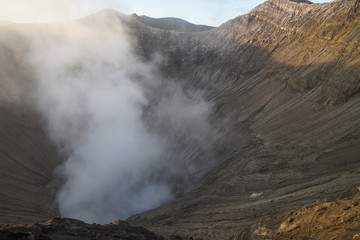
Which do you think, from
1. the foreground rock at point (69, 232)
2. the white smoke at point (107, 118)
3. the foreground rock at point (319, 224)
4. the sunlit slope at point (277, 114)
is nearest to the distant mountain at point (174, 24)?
the white smoke at point (107, 118)

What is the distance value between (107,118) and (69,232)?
27534mm

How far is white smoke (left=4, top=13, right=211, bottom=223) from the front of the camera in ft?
93.9

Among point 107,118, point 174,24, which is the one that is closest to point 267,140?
point 107,118

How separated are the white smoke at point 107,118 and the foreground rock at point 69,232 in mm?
13890

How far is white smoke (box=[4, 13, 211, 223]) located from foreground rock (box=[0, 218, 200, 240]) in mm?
13890

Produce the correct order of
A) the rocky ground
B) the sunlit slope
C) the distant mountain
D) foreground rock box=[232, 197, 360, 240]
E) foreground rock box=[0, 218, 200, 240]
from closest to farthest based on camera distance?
foreground rock box=[232, 197, 360, 240], foreground rock box=[0, 218, 200, 240], the rocky ground, the sunlit slope, the distant mountain

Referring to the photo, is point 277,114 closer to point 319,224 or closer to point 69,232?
point 319,224

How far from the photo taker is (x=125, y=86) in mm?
42906

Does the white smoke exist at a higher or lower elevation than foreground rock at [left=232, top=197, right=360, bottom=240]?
higher

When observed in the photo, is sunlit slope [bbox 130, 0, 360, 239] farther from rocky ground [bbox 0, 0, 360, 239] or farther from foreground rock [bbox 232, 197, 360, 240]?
foreground rock [bbox 232, 197, 360, 240]

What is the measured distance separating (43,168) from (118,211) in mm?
9422

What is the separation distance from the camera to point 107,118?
37.9 meters

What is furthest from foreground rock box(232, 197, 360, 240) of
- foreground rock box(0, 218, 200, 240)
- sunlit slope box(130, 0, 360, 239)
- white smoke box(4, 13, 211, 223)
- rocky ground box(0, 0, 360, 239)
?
white smoke box(4, 13, 211, 223)

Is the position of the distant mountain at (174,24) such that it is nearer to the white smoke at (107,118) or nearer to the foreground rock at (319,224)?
the white smoke at (107,118)
